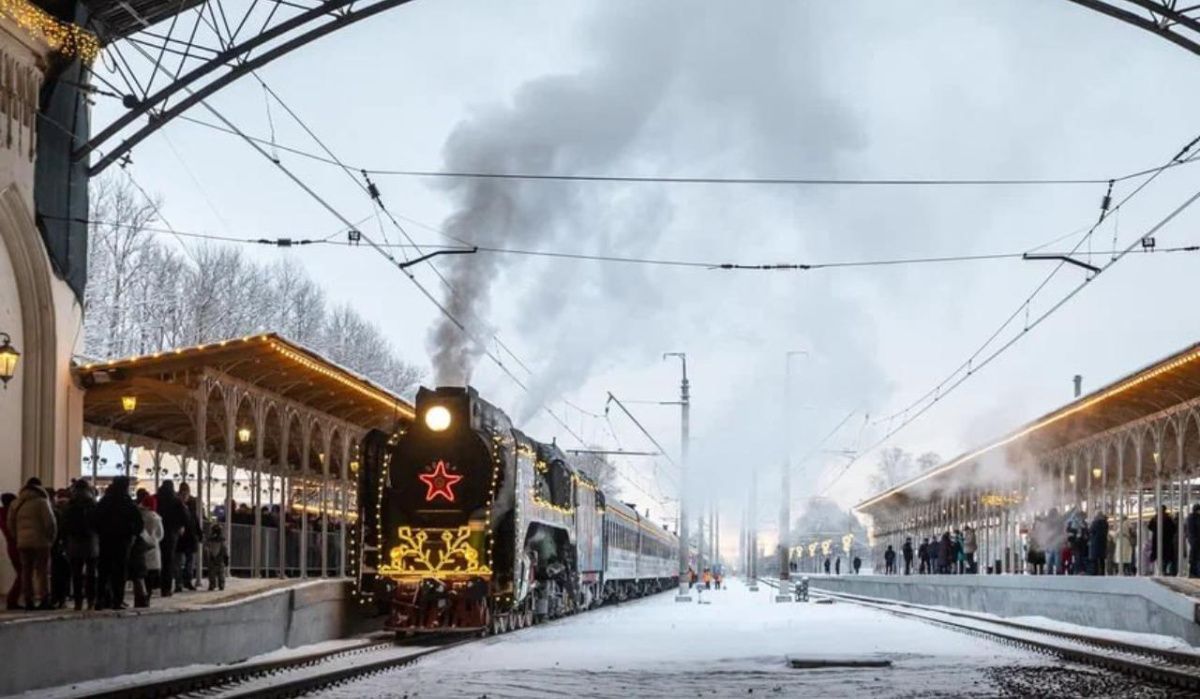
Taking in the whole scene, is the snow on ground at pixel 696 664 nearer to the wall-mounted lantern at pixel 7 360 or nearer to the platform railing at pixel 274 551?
the platform railing at pixel 274 551

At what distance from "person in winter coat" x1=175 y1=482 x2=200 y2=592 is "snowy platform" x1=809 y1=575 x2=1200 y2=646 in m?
12.6

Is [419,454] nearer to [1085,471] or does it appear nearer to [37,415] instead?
[37,415]

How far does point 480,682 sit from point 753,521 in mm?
50694

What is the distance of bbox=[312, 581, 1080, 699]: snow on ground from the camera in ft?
47.9

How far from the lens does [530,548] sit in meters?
26.3

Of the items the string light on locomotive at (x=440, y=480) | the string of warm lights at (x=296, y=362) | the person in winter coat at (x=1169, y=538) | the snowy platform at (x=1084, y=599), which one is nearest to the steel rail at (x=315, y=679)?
the string light on locomotive at (x=440, y=480)

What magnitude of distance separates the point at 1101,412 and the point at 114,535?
18.3m

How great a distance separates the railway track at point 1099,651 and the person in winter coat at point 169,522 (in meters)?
10.6

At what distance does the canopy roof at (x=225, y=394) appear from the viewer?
21.3 m

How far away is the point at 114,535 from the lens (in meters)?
16.9

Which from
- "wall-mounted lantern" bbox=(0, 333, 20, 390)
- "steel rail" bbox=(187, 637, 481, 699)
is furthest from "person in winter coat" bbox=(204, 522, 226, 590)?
"wall-mounted lantern" bbox=(0, 333, 20, 390)

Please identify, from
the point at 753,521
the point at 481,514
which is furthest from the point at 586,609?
the point at 753,521

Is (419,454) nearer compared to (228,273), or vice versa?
(419,454)

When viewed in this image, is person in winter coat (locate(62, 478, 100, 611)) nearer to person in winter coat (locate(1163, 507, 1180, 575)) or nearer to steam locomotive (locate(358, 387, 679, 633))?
steam locomotive (locate(358, 387, 679, 633))
